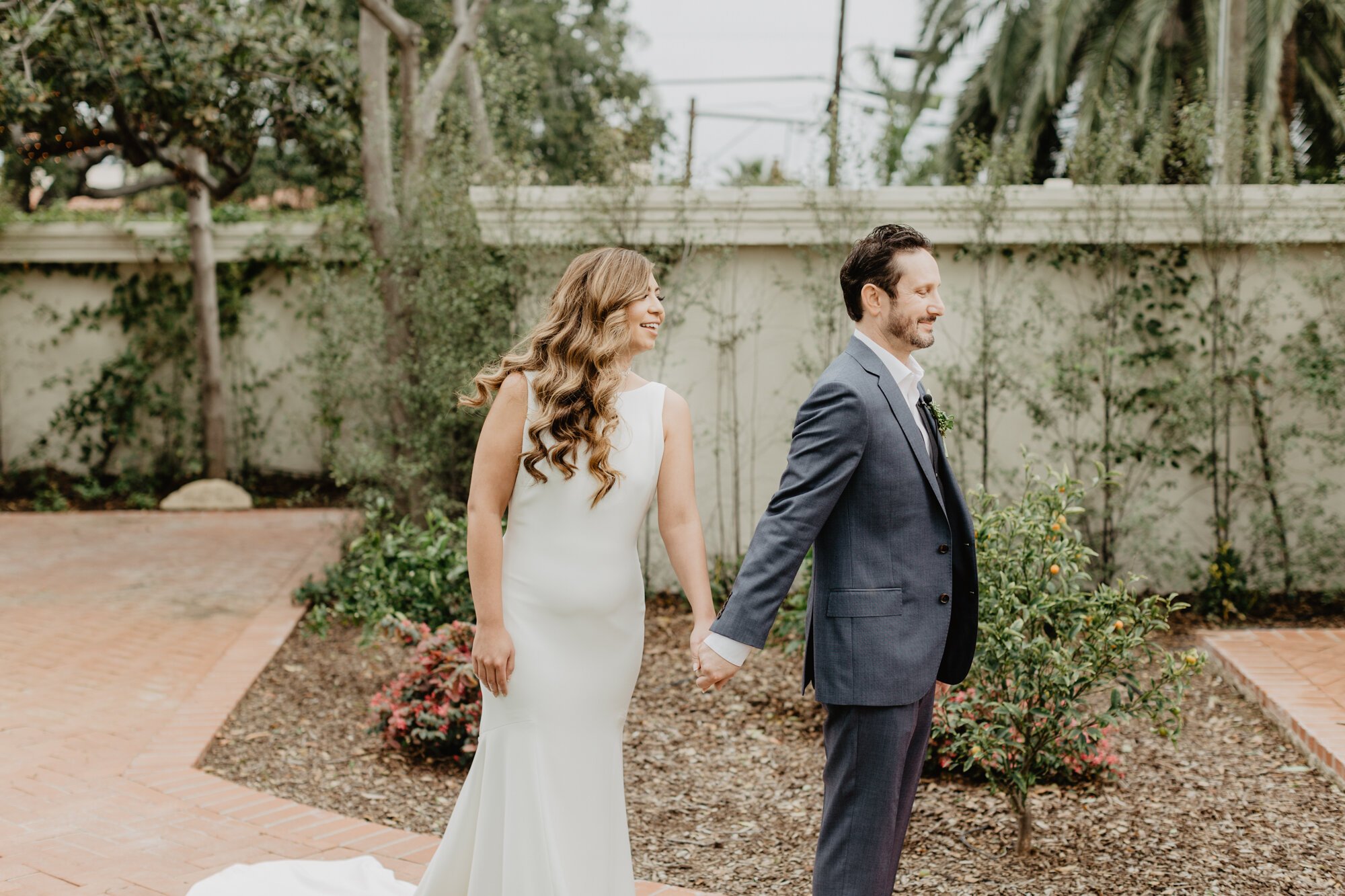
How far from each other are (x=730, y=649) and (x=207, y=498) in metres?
9.48

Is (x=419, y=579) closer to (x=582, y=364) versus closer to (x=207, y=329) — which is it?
(x=582, y=364)

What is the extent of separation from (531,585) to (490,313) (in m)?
4.18

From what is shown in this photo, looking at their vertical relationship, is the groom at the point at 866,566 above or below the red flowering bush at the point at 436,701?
above

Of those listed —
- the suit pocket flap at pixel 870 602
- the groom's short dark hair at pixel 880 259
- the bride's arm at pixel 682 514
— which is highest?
the groom's short dark hair at pixel 880 259

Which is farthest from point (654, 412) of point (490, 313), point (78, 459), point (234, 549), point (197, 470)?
point (78, 459)

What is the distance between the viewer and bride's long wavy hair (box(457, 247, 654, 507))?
2.63 metres

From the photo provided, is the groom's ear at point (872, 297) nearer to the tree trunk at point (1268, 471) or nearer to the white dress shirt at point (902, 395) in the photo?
the white dress shirt at point (902, 395)

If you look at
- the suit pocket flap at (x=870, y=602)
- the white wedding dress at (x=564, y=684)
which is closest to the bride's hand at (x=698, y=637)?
the white wedding dress at (x=564, y=684)

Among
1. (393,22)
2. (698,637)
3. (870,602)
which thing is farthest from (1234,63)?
(698,637)

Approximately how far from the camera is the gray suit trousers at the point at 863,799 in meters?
2.59

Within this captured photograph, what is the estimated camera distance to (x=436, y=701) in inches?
183

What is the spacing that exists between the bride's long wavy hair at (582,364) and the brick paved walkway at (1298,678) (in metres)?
3.15

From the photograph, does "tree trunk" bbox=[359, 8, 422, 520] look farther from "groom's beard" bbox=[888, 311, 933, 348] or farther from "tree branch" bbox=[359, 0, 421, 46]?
"groom's beard" bbox=[888, 311, 933, 348]

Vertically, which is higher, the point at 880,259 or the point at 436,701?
the point at 880,259
